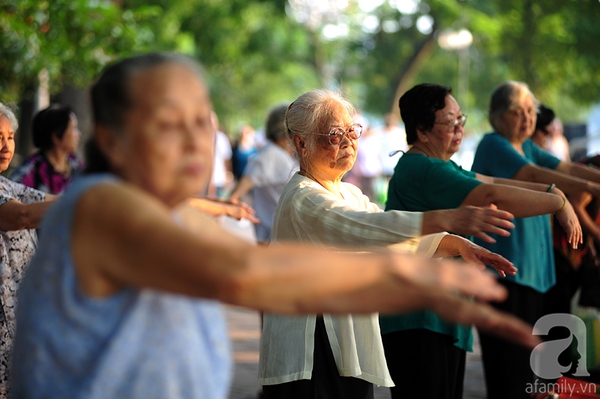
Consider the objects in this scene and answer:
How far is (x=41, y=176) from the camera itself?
574 cm

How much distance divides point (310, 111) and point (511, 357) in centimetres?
227

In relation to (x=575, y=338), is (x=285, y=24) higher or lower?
→ higher

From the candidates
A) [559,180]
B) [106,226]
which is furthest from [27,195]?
[559,180]

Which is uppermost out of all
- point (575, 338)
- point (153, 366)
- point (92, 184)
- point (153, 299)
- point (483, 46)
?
point (483, 46)

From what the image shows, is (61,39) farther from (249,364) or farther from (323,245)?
(323,245)

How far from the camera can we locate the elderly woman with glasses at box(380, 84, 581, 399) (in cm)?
377

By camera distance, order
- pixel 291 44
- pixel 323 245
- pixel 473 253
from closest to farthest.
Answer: pixel 323 245 < pixel 473 253 < pixel 291 44

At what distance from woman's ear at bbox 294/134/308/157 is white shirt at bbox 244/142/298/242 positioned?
354cm

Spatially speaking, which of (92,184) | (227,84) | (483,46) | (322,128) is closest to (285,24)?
(483,46)

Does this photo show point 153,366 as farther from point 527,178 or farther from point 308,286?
point 527,178

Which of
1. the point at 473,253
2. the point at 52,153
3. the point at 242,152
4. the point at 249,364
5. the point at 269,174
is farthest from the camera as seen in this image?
the point at 242,152

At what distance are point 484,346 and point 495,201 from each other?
1798mm

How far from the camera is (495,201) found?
3.56 m

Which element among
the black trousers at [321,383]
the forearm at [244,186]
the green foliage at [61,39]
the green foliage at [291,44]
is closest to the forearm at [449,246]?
the black trousers at [321,383]
